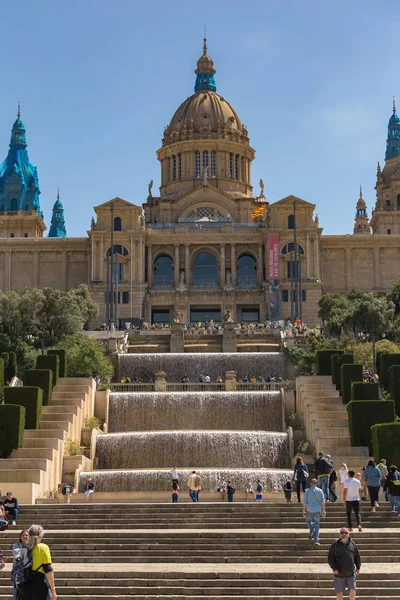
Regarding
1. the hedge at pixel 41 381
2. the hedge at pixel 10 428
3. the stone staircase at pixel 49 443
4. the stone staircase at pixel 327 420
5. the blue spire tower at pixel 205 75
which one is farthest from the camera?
the blue spire tower at pixel 205 75

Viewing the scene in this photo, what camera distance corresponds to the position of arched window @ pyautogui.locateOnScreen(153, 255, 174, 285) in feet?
291

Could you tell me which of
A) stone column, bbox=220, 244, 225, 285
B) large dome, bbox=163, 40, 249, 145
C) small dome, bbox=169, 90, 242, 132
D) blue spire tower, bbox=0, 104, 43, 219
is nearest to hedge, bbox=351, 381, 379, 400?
stone column, bbox=220, 244, 225, 285

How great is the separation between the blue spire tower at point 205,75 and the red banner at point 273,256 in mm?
31709

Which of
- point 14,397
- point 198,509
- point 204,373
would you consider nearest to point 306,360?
point 204,373

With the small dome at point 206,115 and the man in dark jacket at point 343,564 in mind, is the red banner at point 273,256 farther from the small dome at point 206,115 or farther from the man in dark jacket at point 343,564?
the man in dark jacket at point 343,564

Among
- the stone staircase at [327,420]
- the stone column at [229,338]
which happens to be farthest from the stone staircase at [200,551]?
the stone column at [229,338]

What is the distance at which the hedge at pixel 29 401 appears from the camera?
Result: 1567 inches

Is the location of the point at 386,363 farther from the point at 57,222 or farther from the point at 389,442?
the point at 57,222

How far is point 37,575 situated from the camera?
15.4 meters

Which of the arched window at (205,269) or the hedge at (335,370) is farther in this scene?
the arched window at (205,269)

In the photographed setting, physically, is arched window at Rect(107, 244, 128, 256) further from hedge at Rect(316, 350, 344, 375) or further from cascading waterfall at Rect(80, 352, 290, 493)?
cascading waterfall at Rect(80, 352, 290, 493)

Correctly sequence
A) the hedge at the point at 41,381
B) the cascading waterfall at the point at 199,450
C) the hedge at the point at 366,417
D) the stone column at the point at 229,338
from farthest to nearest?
the stone column at the point at 229,338, the hedge at the point at 41,381, the cascading waterfall at the point at 199,450, the hedge at the point at 366,417

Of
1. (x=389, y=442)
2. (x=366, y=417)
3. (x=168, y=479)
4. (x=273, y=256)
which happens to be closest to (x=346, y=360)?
(x=366, y=417)

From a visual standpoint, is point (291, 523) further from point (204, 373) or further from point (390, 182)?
point (390, 182)
